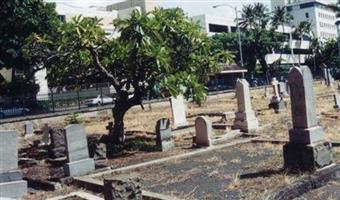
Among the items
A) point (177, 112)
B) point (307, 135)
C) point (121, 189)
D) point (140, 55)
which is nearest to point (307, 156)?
point (307, 135)

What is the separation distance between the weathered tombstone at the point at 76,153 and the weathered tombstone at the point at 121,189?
436cm

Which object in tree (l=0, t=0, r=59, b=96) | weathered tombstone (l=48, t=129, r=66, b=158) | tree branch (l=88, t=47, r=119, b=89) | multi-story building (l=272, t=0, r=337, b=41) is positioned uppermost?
multi-story building (l=272, t=0, r=337, b=41)

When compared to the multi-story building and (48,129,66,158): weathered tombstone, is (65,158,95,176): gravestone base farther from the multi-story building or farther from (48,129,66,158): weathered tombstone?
the multi-story building

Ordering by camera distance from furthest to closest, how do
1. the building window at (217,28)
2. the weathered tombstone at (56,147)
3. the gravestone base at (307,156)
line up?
the building window at (217,28) < the weathered tombstone at (56,147) < the gravestone base at (307,156)

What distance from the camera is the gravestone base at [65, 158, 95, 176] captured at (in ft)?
37.2

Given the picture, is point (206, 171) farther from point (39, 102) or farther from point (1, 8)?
point (1, 8)

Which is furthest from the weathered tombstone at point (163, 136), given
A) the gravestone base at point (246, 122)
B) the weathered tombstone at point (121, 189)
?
the weathered tombstone at point (121, 189)

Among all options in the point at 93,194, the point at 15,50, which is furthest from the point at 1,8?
the point at 93,194

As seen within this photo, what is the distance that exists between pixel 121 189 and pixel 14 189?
14.0ft

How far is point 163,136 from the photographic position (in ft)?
47.6

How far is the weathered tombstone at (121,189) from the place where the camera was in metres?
7.12

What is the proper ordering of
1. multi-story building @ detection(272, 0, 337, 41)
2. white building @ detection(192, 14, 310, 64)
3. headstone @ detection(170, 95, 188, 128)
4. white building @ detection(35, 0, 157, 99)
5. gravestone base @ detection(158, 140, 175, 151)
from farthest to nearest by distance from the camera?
1. multi-story building @ detection(272, 0, 337, 41)
2. white building @ detection(192, 14, 310, 64)
3. white building @ detection(35, 0, 157, 99)
4. headstone @ detection(170, 95, 188, 128)
5. gravestone base @ detection(158, 140, 175, 151)

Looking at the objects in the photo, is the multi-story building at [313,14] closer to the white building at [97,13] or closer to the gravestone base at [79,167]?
the white building at [97,13]

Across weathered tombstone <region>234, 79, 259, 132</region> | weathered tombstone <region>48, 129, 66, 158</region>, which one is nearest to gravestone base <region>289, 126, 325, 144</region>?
weathered tombstone <region>234, 79, 259, 132</region>
